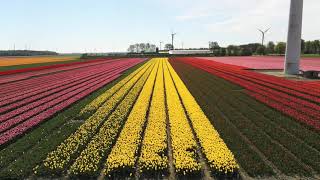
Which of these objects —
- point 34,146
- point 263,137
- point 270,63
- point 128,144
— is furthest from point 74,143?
point 270,63

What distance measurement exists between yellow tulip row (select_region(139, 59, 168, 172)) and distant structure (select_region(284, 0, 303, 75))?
25126 mm

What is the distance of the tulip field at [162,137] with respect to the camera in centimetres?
935

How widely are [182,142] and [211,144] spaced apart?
113cm

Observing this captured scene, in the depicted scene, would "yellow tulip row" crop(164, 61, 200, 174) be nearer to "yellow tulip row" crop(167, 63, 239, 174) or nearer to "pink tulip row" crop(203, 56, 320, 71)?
"yellow tulip row" crop(167, 63, 239, 174)

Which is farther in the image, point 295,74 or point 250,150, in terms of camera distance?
point 295,74

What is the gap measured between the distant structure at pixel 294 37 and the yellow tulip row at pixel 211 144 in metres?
24.4

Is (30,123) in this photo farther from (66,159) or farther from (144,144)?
(144,144)

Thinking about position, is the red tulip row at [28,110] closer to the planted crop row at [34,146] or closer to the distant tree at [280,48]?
the planted crop row at [34,146]

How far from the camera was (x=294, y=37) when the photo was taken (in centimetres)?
3659

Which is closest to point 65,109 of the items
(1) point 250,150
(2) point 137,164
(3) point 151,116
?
(3) point 151,116

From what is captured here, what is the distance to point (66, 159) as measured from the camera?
10234mm

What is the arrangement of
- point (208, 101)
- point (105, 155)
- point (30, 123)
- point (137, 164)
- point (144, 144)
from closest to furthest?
point (137, 164), point (105, 155), point (144, 144), point (30, 123), point (208, 101)

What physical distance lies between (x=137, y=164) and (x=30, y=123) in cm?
743

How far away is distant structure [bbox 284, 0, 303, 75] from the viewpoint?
118ft
